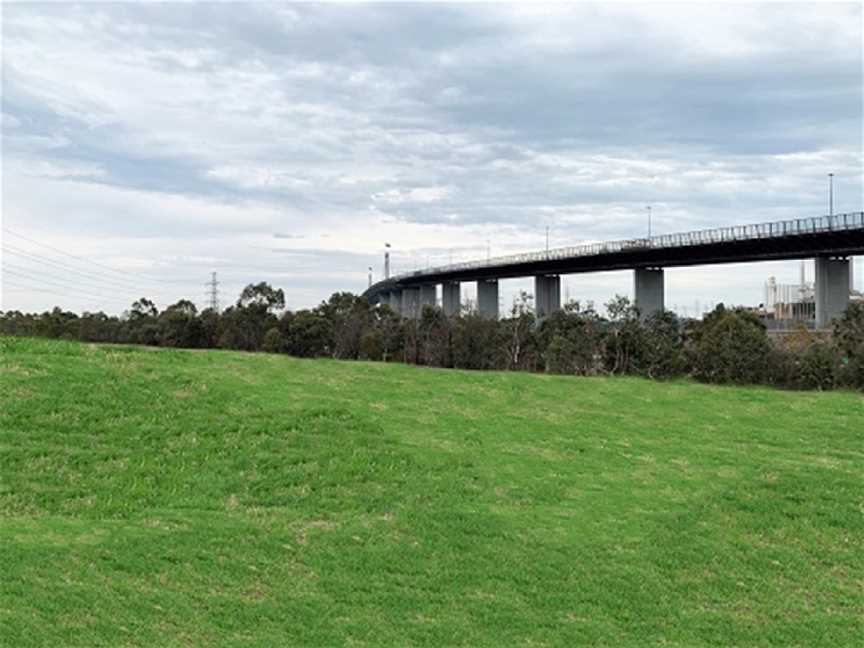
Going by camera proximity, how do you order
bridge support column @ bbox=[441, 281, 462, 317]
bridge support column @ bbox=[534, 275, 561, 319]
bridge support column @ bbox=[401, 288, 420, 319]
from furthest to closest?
bridge support column @ bbox=[401, 288, 420, 319] < bridge support column @ bbox=[441, 281, 462, 317] < bridge support column @ bbox=[534, 275, 561, 319]

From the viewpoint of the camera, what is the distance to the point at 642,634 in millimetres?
7512

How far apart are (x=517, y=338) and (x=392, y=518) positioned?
114ft

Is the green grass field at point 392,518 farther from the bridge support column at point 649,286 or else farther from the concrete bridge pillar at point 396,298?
the concrete bridge pillar at point 396,298

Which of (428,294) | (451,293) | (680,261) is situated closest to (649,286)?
(680,261)

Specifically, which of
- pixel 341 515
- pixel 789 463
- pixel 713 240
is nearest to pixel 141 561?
pixel 341 515

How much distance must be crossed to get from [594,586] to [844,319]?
37.7 metres

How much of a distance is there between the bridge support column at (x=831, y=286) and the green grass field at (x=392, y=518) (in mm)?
40601

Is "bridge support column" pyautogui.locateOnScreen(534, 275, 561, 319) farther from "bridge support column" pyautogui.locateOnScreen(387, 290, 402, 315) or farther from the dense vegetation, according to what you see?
"bridge support column" pyautogui.locateOnScreen(387, 290, 402, 315)

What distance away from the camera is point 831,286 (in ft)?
175

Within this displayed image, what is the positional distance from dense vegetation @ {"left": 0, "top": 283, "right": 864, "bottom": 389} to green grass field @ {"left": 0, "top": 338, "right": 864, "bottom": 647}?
69.9ft

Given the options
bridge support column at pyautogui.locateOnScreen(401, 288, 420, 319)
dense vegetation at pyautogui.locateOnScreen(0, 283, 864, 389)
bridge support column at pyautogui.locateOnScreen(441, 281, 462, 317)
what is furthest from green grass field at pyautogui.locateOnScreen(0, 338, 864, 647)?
bridge support column at pyautogui.locateOnScreen(401, 288, 420, 319)

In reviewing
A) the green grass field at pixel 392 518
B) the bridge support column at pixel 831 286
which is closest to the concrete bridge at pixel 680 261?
the bridge support column at pixel 831 286

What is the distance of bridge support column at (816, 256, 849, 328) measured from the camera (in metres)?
52.9

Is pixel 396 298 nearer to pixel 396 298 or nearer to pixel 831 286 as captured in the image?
pixel 396 298
